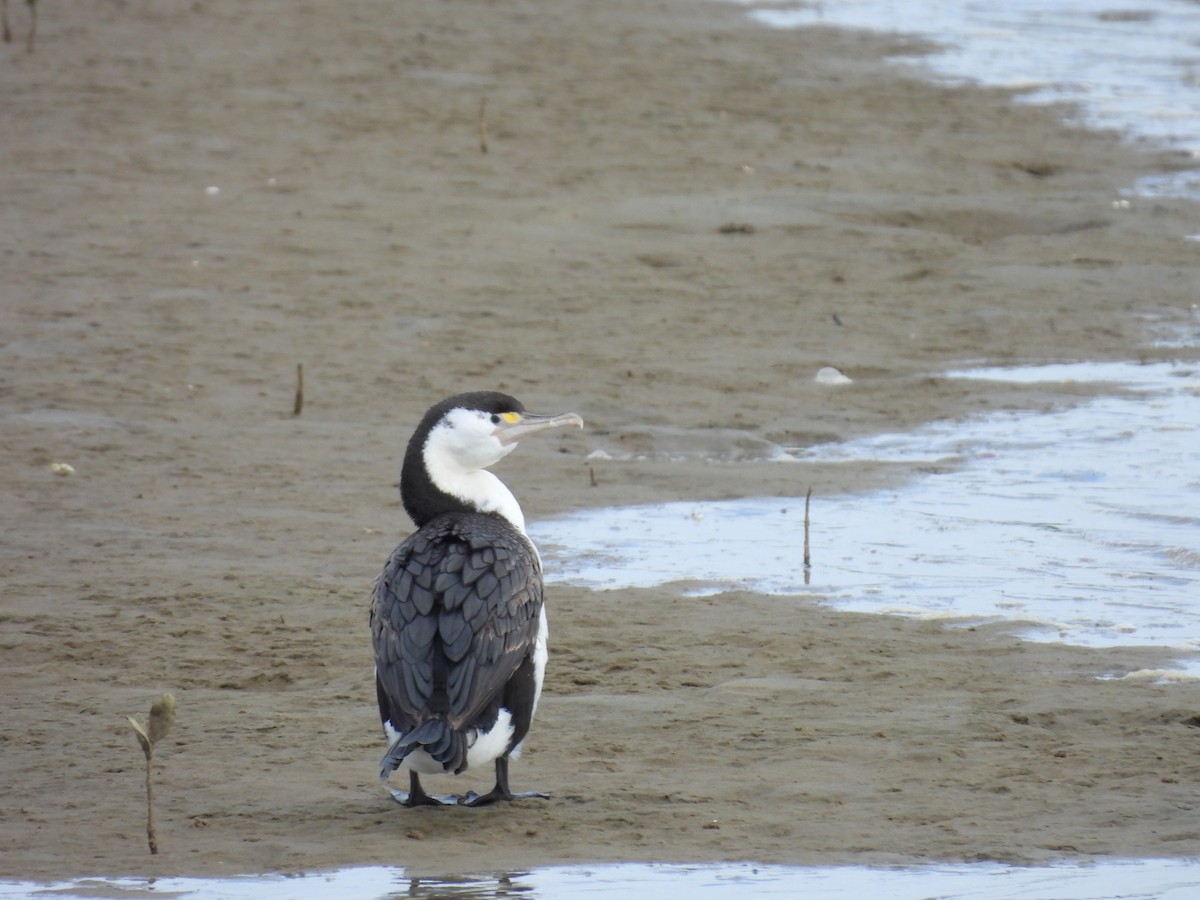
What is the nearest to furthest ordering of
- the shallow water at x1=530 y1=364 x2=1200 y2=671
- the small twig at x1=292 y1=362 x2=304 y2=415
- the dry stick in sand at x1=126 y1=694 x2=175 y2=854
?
the dry stick in sand at x1=126 y1=694 x2=175 y2=854
the shallow water at x1=530 y1=364 x2=1200 y2=671
the small twig at x1=292 y1=362 x2=304 y2=415

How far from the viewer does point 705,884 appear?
5.03 metres

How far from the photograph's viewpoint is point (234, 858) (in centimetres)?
523

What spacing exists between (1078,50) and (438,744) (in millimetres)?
19445

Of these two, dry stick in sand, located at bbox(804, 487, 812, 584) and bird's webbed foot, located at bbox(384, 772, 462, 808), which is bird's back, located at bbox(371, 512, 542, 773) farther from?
dry stick in sand, located at bbox(804, 487, 812, 584)

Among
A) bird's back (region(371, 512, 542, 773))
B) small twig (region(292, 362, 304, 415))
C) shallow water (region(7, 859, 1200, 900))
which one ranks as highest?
bird's back (region(371, 512, 542, 773))

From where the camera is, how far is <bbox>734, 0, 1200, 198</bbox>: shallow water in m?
18.6

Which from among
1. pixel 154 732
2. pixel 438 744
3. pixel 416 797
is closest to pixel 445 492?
pixel 416 797

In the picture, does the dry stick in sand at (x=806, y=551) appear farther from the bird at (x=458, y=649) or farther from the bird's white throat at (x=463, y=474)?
the bird at (x=458, y=649)

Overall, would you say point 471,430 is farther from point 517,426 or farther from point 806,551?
point 806,551

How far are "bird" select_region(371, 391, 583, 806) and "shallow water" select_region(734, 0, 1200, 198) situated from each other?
10.9m

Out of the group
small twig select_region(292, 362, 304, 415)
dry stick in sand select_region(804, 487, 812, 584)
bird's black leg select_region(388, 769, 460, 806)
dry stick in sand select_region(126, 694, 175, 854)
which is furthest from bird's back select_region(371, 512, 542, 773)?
small twig select_region(292, 362, 304, 415)

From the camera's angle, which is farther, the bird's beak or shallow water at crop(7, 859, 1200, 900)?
the bird's beak

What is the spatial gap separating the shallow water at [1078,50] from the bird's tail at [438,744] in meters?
11.5

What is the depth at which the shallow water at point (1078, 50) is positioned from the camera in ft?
61.1
